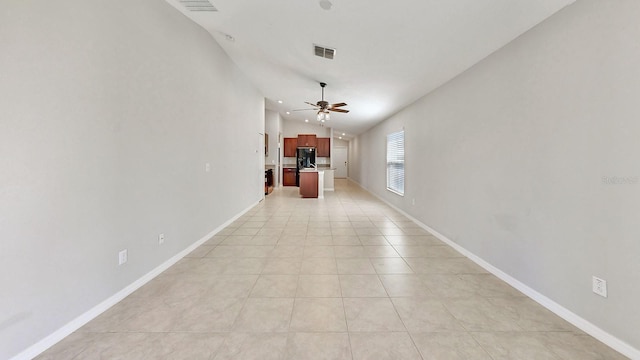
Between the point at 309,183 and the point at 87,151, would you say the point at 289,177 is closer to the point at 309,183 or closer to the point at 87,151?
the point at 309,183

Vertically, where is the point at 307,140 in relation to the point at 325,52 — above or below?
below

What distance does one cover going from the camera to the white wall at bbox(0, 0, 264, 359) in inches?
54.4

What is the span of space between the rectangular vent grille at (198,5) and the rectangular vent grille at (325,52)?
138cm

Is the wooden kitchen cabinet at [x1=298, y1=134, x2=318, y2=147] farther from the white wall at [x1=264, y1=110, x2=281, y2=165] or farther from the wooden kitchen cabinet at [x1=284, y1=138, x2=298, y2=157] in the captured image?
the white wall at [x1=264, y1=110, x2=281, y2=165]

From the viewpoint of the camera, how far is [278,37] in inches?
130

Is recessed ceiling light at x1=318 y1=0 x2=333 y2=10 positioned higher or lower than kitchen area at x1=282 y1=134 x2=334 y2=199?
higher

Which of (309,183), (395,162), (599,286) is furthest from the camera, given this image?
(309,183)

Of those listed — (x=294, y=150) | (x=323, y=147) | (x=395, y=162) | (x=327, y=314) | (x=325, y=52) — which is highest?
(x=325, y=52)

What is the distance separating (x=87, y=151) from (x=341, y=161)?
13.4 meters

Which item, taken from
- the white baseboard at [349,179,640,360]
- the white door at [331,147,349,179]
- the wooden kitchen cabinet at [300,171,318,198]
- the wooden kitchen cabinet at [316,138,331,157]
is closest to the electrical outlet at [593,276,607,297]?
the white baseboard at [349,179,640,360]

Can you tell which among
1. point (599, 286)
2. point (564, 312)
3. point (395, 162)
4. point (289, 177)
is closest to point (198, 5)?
point (599, 286)

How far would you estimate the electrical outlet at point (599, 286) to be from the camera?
1.61m

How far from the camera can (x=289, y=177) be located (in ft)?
34.6

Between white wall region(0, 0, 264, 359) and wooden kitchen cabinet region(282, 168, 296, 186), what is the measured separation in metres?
7.26
